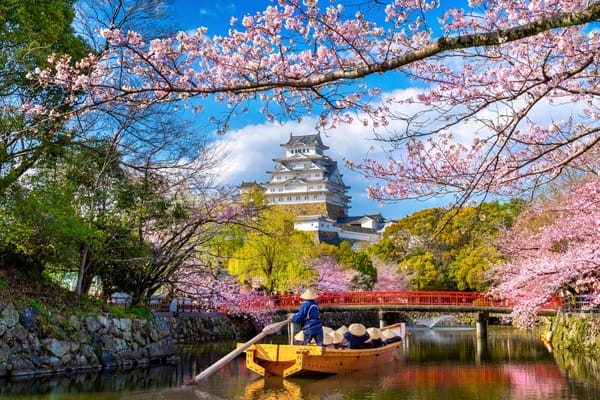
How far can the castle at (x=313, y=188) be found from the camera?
59.1 metres

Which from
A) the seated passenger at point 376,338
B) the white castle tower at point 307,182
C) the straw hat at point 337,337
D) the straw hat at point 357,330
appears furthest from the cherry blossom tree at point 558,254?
the white castle tower at point 307,182

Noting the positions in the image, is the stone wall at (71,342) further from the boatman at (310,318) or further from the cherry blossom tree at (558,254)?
the cherry blossom tree at (558,254)

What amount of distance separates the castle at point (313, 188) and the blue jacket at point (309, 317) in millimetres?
45400

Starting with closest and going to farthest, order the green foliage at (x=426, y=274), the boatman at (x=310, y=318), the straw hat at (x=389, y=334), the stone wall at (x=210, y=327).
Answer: the boatman at (x=310, y=318) < the straw hat at (x=389, y=334) < the stone wall at (x=210, y=327) < the green foliage at (x=426, y=274)

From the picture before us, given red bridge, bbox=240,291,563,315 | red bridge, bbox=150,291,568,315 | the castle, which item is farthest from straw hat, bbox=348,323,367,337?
the castle

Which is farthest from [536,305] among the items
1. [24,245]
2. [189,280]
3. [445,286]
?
[445,286]

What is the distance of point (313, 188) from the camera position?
2373 inches

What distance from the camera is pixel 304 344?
10922mm

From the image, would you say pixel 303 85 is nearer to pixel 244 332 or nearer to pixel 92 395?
pixel 92 395

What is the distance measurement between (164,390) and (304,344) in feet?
9.15

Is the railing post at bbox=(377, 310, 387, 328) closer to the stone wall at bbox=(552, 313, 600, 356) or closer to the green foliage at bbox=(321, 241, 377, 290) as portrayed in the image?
the green foliage at bbox=(321, 241, 377, 290)

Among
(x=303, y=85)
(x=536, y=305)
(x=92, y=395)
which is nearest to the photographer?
(x=303, y=85)

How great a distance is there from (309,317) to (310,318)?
0.09 ft

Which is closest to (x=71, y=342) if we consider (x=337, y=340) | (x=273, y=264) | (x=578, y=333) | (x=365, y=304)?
(x=337, y=340)
